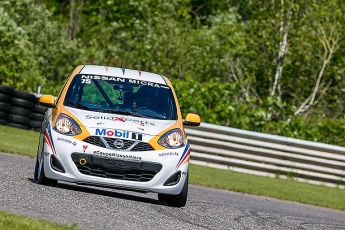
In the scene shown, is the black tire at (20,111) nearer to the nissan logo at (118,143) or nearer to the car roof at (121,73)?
the car roof at (121,73)

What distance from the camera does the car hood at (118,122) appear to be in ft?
35.7

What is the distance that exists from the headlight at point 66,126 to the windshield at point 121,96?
1.46 feet

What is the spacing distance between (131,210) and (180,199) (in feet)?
4.67

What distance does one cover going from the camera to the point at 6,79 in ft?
90.0

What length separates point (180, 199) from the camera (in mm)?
11352

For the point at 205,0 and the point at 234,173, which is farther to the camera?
the point at 205,0

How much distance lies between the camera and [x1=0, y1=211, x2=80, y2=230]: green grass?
7.79 metres

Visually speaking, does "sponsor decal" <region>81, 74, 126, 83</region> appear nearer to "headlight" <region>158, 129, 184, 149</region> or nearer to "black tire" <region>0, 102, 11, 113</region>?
"headlight" <region>158, 129, 184, 149</region>

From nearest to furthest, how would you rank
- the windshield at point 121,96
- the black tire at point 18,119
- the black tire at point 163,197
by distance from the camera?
the windshield at point 121,96
the black tire at point 163,197
the black tire at point 18,119

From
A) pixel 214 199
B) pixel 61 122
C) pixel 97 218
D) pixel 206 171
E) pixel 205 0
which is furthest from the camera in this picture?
pixel 205 0

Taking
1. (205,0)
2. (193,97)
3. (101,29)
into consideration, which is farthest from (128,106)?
(205,0)

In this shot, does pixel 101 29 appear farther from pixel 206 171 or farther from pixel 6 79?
pixel 206 171

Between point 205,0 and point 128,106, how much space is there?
156 ft

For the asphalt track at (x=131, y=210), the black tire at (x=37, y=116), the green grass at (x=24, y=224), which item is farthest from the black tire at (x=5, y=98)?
the green grass at (x=24, y=224)
